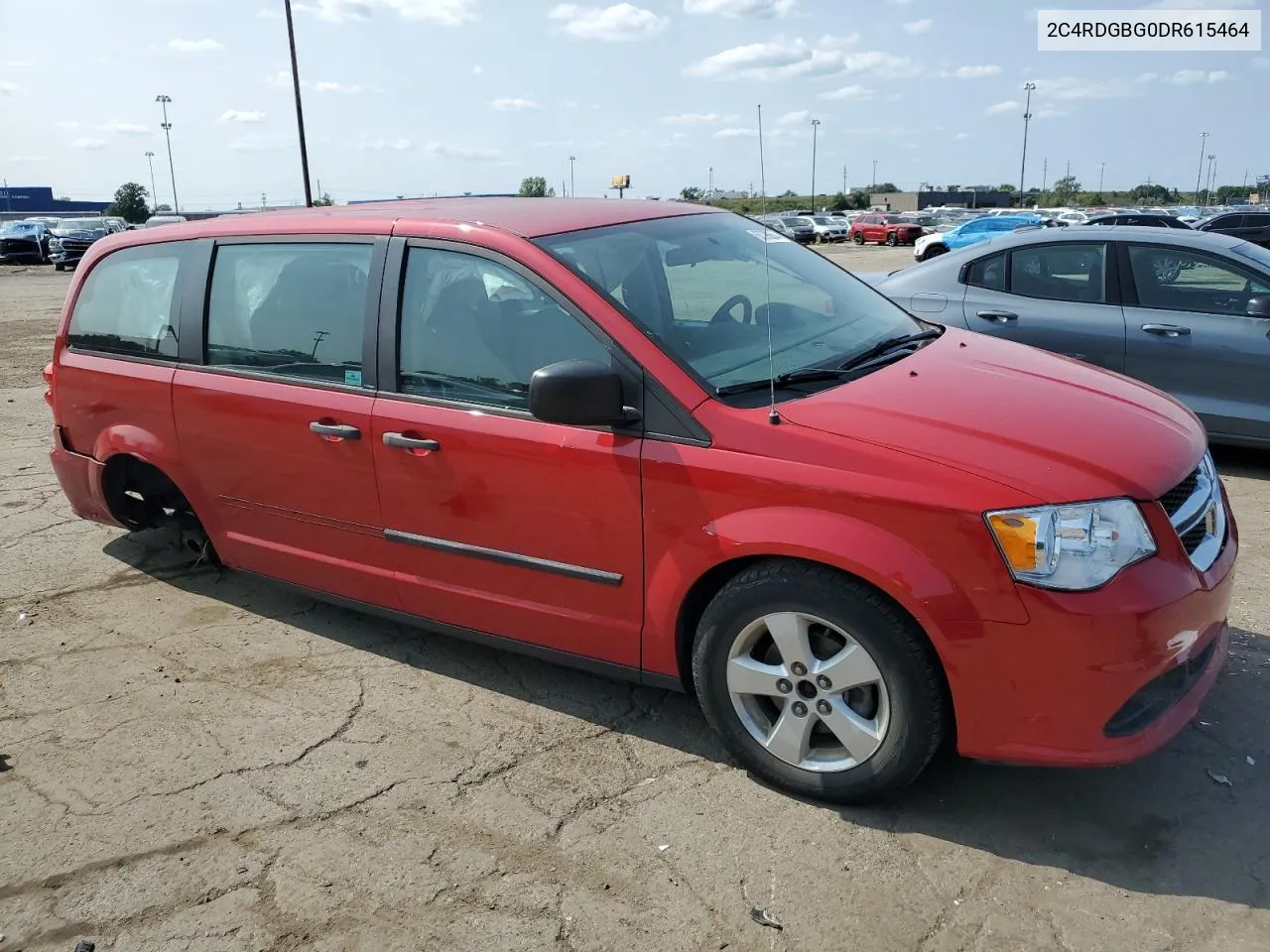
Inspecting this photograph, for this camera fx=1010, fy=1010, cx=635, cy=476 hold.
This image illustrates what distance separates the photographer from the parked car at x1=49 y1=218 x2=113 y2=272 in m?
32.3

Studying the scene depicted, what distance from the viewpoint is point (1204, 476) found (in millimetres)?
3129

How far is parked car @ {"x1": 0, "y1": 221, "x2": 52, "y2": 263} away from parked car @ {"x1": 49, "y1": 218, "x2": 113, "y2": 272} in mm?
1008

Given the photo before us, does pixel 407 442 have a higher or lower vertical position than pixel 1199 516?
higher

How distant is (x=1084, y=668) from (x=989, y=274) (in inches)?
191

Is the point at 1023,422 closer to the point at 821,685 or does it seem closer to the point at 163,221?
the point at 821,685

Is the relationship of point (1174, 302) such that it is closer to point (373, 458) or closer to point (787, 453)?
point (787, 453)

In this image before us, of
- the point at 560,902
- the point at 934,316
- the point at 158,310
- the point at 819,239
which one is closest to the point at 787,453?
the point at 560,902

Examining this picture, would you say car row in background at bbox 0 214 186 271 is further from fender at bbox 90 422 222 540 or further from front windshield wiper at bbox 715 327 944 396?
front windshield wiper at bbox 715 327 944 396

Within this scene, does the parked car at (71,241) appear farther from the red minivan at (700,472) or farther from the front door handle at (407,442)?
the front door handle at (407,442)

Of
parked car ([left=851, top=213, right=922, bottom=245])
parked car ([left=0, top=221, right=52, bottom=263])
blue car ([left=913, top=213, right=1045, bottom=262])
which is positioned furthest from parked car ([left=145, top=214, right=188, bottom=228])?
parked car ([left=851, top=213, right=922, bottom=245])

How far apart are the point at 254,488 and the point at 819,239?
4731 centimetres

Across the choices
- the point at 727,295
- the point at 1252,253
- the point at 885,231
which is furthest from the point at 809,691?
the point at 885,231

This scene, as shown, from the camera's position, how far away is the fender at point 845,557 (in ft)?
8.57

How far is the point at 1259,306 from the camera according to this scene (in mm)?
5934
